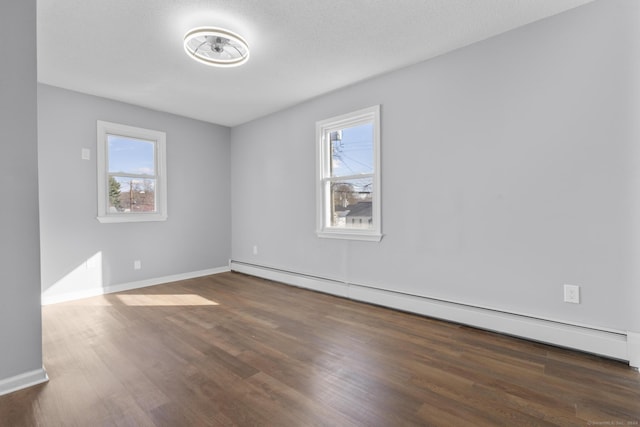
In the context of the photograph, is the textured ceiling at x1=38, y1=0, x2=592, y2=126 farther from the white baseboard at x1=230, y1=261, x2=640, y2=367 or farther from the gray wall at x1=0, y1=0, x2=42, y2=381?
the white baseboard at x1=230, y1=261, x2=640, y2=367

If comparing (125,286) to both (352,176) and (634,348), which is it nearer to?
(352,176)

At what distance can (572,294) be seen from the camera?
2.24m

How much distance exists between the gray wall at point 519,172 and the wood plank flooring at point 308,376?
1.52ft

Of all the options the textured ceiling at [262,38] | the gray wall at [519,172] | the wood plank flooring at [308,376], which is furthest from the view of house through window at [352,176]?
the wood plank flooring at [308,376]

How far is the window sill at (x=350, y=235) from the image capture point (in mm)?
3380

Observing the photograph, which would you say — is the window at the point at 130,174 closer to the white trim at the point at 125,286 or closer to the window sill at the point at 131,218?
the window sill at the point at 131,218

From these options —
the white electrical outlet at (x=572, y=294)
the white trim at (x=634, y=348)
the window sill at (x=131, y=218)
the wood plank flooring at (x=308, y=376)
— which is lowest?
the wood plank flooring at (x=308, y=376)

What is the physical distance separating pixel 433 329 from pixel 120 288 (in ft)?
12.7

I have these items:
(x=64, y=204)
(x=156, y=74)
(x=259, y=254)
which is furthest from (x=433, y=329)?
(x=64, y=204)

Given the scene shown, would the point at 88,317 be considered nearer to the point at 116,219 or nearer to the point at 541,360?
the point at 116,219

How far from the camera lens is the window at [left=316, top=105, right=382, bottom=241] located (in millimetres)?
3400

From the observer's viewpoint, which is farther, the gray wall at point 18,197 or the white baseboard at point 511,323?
the white baseboard at point 511,323

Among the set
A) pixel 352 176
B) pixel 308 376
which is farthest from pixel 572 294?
pixel 352 176

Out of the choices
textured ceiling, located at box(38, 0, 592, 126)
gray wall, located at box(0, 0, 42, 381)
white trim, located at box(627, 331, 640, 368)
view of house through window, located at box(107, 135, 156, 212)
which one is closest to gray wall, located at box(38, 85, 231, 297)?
view of house through window, located at box(107, 135, 156, 212)
